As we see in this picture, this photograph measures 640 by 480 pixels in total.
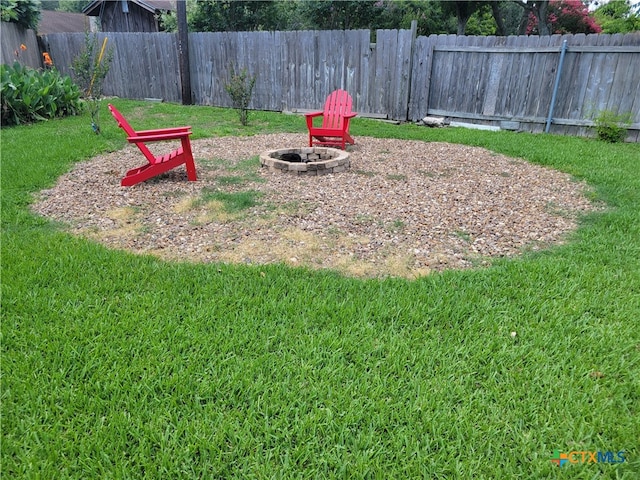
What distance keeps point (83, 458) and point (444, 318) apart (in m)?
1.76

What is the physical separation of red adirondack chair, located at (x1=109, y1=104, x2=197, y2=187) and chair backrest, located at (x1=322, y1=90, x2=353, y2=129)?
2.32 metres

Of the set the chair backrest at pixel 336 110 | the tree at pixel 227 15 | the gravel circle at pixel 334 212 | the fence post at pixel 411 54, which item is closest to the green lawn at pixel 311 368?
the gravel circle at pixel 334 212

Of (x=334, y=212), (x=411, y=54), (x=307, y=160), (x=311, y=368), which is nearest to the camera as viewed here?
(x=311, y=368)

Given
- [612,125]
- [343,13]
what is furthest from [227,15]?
[612,125]

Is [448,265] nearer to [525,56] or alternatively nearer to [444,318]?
[444,318]

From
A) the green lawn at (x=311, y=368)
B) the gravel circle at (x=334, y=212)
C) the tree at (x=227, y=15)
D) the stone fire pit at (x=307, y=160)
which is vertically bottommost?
the green lawn at (x=311, y=368)

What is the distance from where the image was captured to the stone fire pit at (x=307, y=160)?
16.1 ft

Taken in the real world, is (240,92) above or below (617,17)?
below

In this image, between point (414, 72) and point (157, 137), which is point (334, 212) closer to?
point (157, 137)

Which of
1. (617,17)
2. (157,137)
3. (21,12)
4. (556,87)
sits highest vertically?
(617,17)

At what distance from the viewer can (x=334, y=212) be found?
3.82 metres

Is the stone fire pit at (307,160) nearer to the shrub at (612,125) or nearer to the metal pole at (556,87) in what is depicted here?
the metal pole at (556,87)

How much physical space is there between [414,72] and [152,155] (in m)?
5.93

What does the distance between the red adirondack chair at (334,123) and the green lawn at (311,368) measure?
3.49 m
